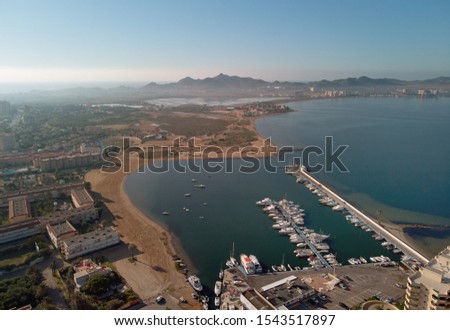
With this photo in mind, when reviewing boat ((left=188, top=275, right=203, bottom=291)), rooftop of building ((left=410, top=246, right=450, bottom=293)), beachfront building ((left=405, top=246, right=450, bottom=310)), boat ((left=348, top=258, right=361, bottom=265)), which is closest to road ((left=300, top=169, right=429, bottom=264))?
boat ((left=348, top=258, right=361, bottom=265))

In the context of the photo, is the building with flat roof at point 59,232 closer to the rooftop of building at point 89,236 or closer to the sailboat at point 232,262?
the rooftop of building at point 89,236

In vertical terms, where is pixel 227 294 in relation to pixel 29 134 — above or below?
below

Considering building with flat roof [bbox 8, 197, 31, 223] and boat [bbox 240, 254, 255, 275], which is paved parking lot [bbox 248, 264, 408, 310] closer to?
boat [bbox 240, 254, 255, 275]

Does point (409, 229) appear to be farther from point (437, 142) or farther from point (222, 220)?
point (437, 142)

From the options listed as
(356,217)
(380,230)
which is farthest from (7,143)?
(380,230)

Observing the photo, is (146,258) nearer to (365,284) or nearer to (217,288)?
(217,288)

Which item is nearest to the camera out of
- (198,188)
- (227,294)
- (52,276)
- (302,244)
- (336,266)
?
(227,294)

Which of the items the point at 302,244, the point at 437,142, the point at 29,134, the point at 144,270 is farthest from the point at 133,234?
the point at 437,142
